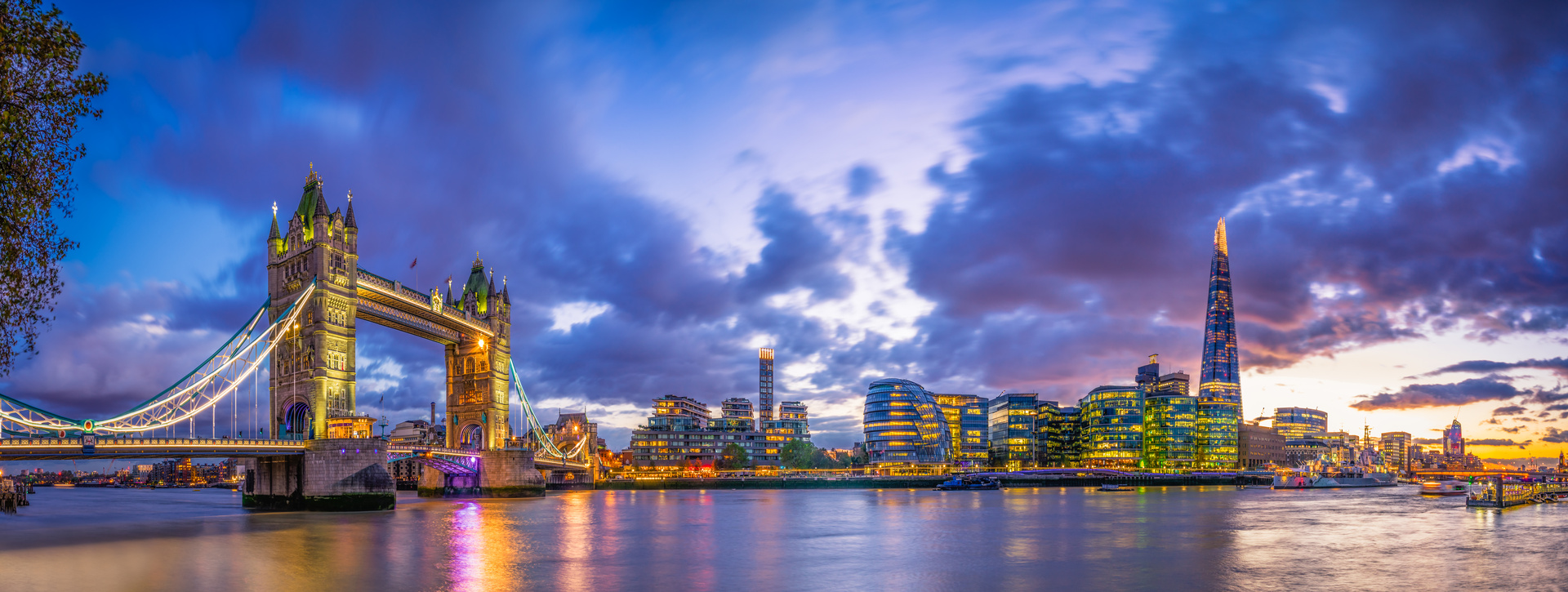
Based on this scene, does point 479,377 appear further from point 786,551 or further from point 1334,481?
point 1334,481

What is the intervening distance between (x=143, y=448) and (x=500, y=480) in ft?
141

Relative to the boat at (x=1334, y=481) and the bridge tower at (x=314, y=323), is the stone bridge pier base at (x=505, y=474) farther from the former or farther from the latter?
the boat at (x=1334, y=481)

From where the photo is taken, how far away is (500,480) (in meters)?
92.1

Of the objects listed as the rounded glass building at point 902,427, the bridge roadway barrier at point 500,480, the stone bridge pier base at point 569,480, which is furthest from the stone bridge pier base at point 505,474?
the rounded glass building at point 902,427

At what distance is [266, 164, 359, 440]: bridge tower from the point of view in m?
65.2

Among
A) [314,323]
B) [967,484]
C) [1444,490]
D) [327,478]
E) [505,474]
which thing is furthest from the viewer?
[967,484]

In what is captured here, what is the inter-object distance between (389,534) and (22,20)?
1391 inches

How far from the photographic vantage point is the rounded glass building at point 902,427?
638ft

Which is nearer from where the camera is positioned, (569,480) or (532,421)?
(532,421)

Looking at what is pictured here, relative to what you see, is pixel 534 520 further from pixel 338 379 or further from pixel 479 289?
pixel 479 289

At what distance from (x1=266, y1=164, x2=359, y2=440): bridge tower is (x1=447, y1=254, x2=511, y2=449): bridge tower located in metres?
23.9

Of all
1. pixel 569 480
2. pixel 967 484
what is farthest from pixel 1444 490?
pixel 569 480

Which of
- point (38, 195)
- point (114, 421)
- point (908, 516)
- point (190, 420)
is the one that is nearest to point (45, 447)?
point (114, 421)

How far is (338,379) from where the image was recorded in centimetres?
6619
